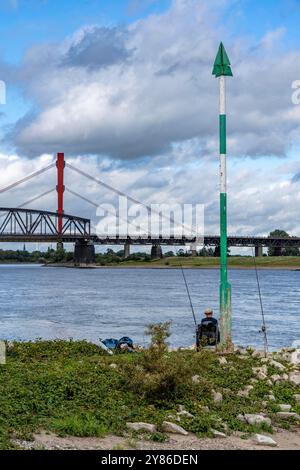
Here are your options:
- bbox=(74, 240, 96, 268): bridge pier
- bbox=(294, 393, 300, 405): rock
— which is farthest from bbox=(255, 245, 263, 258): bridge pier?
bbox=(294, 393, 300, 405): rock

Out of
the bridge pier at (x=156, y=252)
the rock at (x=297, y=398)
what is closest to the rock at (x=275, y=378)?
the rock at (x=297, y=398)

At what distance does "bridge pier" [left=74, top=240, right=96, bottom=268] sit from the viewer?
A: 129800 mm

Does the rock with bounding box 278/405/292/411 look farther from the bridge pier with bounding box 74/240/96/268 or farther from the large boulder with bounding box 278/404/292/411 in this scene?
the bridge pier with bounding box 74/240/96/268

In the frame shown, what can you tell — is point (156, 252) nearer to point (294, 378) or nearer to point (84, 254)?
point (84, 254)

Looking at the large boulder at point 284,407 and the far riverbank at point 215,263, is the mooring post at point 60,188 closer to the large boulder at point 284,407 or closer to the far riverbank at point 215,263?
the far riverbank at point 215,263

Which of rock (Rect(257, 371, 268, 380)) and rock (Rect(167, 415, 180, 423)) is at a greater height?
rock (Rect(257, 371, 268, 380))

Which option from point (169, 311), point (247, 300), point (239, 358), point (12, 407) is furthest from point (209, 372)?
point (247, 300)

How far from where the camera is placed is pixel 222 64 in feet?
52.5

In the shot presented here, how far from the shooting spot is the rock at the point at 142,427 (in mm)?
9453

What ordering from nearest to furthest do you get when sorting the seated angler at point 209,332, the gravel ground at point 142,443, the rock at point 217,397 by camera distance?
the gravel ground at point 142,443 < the rock at point 217,397 < the seated angler at point 209,332

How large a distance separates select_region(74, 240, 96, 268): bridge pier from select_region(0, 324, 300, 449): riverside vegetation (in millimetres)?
116289

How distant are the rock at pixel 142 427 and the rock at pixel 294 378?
4098 millimetres

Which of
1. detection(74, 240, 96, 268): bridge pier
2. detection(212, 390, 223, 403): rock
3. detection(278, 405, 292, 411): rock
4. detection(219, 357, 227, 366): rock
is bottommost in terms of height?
detection(278, 405, 292, 411): rock
